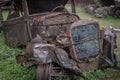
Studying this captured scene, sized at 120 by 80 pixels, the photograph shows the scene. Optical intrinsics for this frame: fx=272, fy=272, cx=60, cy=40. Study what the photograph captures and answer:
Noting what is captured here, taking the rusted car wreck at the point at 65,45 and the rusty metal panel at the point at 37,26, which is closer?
the rusted car wreck at the point at 65,45

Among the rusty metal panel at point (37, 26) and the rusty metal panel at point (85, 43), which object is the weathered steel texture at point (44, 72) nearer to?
the rusty metal panel at point (85, 43)

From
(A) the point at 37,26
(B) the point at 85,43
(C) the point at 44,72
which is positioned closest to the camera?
(C) the point at 44,72

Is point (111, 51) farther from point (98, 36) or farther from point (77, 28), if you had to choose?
point (77, 28)

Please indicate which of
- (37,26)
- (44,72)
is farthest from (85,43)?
(37,26)

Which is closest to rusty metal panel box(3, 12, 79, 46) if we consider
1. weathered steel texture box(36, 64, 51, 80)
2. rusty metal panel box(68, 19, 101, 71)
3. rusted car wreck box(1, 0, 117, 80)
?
rusted car wreck box(1, 0, 117, 80)

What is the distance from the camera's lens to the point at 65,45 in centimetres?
566

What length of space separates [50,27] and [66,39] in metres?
1.61

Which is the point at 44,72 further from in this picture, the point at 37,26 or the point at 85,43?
the point at 37,26

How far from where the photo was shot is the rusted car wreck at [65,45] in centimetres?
508

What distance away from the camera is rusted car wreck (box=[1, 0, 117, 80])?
5.08 metres

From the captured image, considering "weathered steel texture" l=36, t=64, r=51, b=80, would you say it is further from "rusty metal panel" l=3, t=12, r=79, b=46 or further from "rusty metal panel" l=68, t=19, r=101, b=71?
"rusty metal panel" l=3, t=12, r=79, b=46

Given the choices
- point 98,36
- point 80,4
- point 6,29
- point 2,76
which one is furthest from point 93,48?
point 80,4

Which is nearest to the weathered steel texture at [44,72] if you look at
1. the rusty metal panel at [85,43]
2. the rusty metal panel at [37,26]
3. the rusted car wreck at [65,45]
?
the rusted car wreck at [65,45]

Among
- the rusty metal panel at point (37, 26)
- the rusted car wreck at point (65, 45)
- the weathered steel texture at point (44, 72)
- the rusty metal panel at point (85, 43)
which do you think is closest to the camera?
the weathered steel texture at point (44, 72)
